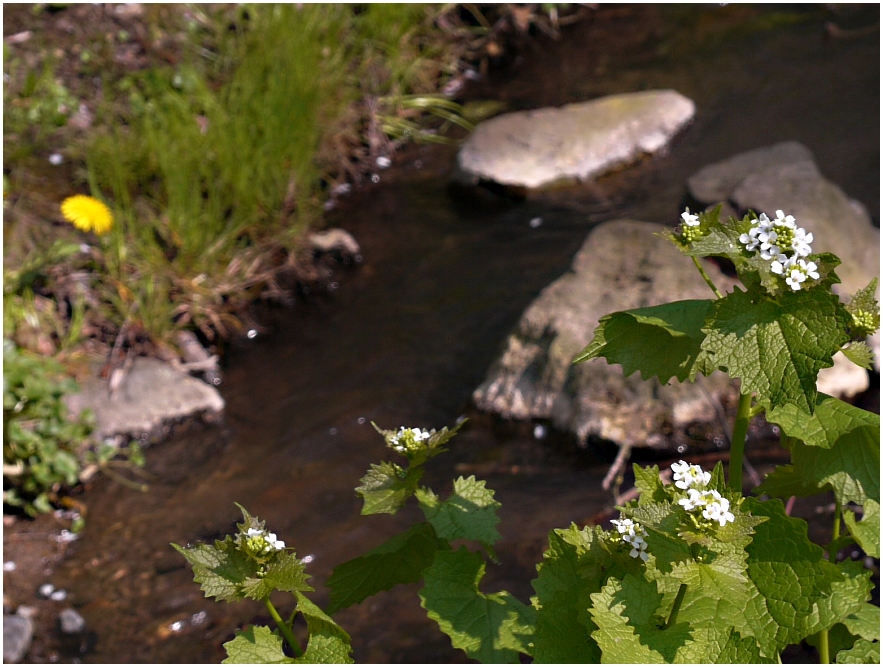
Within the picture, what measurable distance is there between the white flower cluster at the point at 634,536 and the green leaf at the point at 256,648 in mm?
515

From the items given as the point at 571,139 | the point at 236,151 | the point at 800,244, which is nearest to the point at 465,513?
the point at 800,244

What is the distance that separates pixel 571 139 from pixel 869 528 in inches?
184

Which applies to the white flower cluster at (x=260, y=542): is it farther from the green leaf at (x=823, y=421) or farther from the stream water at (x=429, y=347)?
the stream water at (x=429, y=347)

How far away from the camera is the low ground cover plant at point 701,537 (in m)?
1.12

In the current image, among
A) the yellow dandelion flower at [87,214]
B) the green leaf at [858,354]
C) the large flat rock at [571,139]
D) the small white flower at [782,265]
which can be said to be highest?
the small white flower at [782,265]

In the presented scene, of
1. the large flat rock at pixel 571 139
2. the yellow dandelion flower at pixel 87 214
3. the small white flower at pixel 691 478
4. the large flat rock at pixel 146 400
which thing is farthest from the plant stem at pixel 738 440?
the large flat rock at pixel 571 139

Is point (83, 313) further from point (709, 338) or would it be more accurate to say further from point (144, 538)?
point (709, 338)

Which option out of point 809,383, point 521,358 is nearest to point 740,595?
point 809,383

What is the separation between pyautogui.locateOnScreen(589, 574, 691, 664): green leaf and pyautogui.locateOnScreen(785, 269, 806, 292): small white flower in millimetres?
447

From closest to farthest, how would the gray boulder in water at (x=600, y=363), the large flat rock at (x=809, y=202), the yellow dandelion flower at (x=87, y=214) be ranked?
the gray boulder in water at (x=600, y=363), the large flat rock at (x=809, y=202), the yellow dandelion flower at (x=87, y=214)

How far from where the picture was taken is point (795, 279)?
1142mm

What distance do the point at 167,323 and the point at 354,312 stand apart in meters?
1.02

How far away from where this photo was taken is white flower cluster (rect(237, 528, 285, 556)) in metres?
1.24

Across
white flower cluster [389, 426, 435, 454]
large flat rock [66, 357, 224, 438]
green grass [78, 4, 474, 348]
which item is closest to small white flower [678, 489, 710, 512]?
white flower cluster [389, 426, 435, 454]
